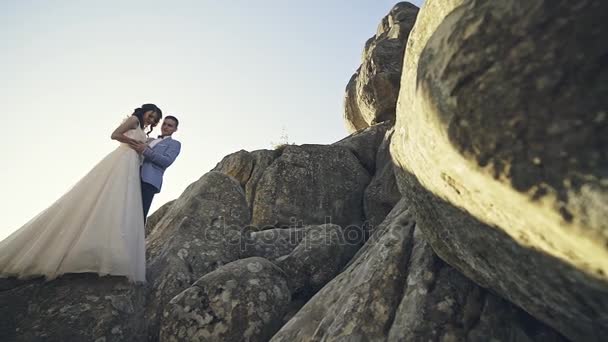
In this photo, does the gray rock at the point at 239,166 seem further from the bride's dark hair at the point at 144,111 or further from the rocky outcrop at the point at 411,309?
the rocky outcrop at the point at 411,309

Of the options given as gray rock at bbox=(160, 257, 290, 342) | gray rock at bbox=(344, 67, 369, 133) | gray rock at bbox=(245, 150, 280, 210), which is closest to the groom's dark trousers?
gray rock at bbox=(160, 257, 290, 342)

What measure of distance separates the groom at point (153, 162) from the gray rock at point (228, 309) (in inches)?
115

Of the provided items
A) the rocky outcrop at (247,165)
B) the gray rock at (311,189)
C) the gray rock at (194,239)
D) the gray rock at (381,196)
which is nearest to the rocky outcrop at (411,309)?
the gray rock at (194,239)

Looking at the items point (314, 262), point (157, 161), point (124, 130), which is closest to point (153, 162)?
point (157, 161)

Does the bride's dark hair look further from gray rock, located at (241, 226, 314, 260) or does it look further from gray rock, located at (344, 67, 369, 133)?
gray rock, located at (344, 67, 369, 133)

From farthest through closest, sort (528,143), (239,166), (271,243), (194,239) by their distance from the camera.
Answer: (239,166)
(271,243)
(194,239)
(528,143)

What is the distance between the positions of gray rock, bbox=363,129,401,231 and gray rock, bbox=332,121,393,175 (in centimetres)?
174

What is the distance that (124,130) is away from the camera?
8430 millimetres

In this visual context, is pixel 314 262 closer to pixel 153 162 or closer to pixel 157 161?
pixel 157 161

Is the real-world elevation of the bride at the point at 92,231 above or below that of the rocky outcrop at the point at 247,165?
above

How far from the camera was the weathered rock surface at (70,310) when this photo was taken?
237 inches

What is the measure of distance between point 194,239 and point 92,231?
111 inches

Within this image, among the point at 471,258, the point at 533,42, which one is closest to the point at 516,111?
the point at 533,42

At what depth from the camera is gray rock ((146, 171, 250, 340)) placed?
315 inches
